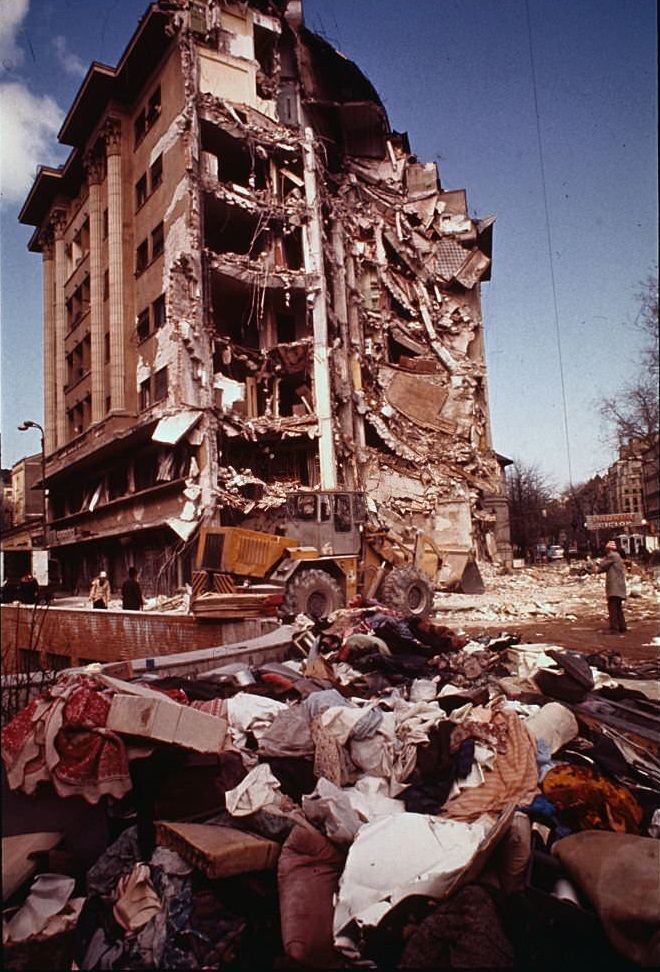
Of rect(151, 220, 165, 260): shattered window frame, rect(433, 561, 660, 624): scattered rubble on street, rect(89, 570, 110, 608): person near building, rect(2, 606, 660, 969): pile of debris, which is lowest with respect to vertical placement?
rect(433, 561, 660, 624): scattered rubble on street

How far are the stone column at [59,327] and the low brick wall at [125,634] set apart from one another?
20680mm

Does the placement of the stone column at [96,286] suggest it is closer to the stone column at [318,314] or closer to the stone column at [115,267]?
the stone column at [115,267]


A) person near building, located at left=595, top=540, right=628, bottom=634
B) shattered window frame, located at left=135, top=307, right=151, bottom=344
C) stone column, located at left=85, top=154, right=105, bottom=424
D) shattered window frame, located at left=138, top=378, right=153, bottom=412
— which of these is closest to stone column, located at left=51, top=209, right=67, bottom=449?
stone column, located at left=85, top=154, right=105, bottom=424

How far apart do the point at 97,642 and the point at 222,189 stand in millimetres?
15484

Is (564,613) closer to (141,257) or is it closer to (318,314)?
(318,314)

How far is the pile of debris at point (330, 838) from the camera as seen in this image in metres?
2.54

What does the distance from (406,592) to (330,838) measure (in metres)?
9.45

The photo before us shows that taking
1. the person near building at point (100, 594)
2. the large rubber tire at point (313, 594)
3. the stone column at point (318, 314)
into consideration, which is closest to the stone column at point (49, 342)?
the stone column at point (318, 314)

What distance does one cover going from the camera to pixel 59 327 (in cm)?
2916

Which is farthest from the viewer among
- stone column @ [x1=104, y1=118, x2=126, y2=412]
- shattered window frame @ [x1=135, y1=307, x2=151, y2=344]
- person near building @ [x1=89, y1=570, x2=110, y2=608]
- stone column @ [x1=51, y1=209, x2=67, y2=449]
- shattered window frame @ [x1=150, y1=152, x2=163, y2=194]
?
stone column @ [x1=51, y1=209, x2=67, y2=449]

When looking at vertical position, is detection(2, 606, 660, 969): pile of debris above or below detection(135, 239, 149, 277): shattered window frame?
below

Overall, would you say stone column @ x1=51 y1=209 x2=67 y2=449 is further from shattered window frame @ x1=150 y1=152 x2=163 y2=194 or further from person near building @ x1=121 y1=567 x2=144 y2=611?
person near building @ x1=121 y1=567 x2=144 y2=611

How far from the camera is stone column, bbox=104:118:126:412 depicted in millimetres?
22016

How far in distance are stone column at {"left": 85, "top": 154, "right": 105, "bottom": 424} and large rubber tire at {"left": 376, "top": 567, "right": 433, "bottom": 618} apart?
1613cm
